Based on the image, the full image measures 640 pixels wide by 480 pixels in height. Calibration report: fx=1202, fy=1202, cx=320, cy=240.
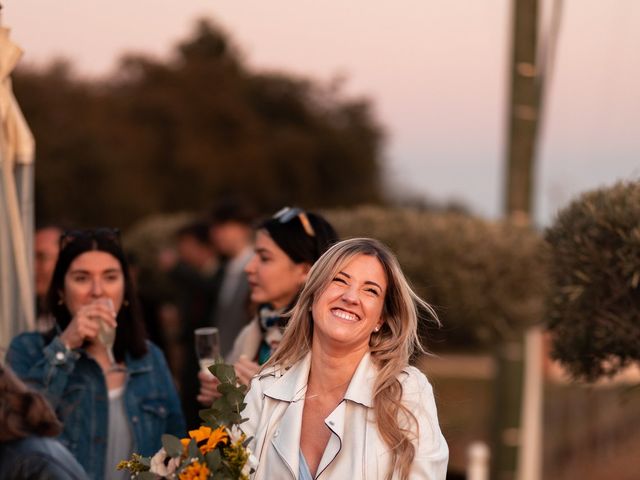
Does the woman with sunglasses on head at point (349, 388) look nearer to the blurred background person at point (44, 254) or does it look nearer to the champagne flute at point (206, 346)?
the champagne flute at point (206, 346)

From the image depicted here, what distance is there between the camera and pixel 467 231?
10.3m

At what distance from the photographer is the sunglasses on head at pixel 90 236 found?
15.7ft

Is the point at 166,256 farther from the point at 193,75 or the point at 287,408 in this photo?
the point at 193,75

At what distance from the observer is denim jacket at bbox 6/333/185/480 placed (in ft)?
14.7

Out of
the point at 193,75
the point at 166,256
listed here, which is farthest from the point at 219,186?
the point at 166,256

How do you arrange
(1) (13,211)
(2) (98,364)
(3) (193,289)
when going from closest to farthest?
(2) (98,364) < (1) (13,211) < (3) (193,289)

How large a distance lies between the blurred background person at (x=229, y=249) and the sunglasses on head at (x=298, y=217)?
2853 millimetres

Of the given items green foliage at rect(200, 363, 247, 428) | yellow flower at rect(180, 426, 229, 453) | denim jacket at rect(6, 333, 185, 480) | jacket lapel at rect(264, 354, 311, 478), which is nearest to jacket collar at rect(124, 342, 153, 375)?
denim jacket at rect(6, 333, 185, 480)

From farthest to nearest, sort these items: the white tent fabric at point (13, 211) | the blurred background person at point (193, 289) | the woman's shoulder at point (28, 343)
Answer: the blurred background person at point (193, 289)
the white tent fabric at point (13, 211)
the woman's shoulder at point (28, 343)

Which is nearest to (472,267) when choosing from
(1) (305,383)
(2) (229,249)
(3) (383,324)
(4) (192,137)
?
(2) (229,249)

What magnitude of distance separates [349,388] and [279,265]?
1.44 meters

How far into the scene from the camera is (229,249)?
354 inches

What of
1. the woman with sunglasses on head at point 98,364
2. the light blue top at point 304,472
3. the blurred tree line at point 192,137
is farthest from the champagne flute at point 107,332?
the blurred tree line at point 192,137

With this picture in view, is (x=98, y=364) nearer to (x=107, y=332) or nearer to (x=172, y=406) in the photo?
(x=107, y=332)
